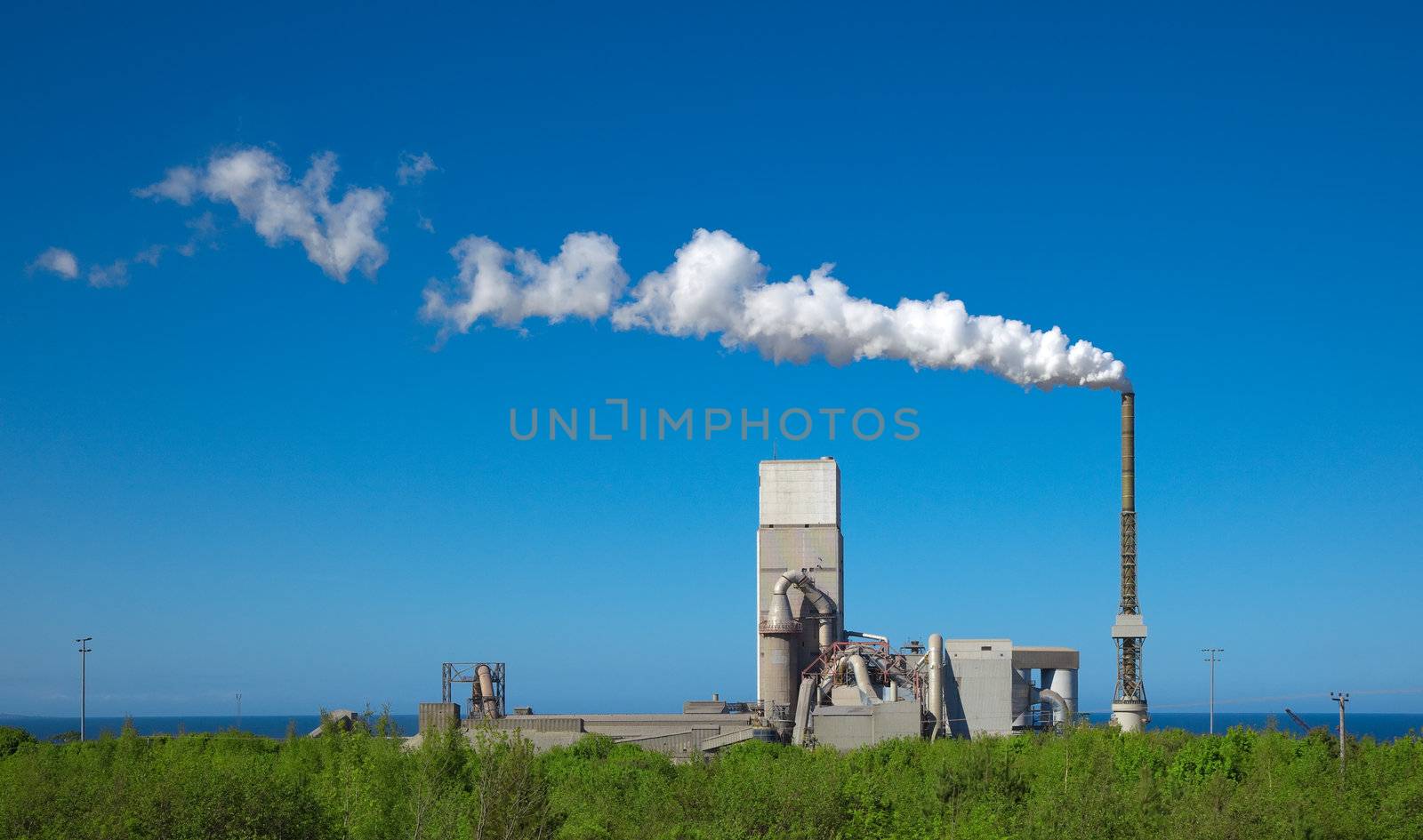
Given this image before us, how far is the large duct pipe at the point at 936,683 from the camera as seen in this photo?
105688 mm

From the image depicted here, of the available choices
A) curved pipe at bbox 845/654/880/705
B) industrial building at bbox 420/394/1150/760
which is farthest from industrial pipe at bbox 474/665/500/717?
curved pipe at bbox 845/654/880/705

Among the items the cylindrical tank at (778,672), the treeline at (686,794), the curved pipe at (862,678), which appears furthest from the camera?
the cylindrical tank at (778,672)

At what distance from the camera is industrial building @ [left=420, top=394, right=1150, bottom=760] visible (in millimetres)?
104875

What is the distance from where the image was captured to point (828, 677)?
112938 mm

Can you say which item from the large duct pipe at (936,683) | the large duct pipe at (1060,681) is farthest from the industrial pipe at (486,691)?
the large duct pipe at (1060,681)

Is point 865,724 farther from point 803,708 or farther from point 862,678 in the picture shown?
point 803,708

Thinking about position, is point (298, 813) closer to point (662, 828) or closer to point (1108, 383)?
point (662, 828)

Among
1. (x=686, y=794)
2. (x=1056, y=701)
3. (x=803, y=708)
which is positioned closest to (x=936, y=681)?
(x=803, y=708)

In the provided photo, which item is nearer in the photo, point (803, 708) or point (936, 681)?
point (936, 681)

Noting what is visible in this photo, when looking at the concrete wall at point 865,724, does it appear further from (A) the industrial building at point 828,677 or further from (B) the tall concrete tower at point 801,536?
(B) the tall concrete tower at point 801,536

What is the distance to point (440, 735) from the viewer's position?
1736 inches

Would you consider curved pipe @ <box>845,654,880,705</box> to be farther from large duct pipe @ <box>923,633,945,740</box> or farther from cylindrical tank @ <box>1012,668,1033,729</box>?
cylindrical tank @ <box>1012,668,1033,729</box>

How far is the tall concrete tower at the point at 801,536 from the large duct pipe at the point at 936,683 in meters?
15.9

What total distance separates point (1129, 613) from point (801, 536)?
30.5m
